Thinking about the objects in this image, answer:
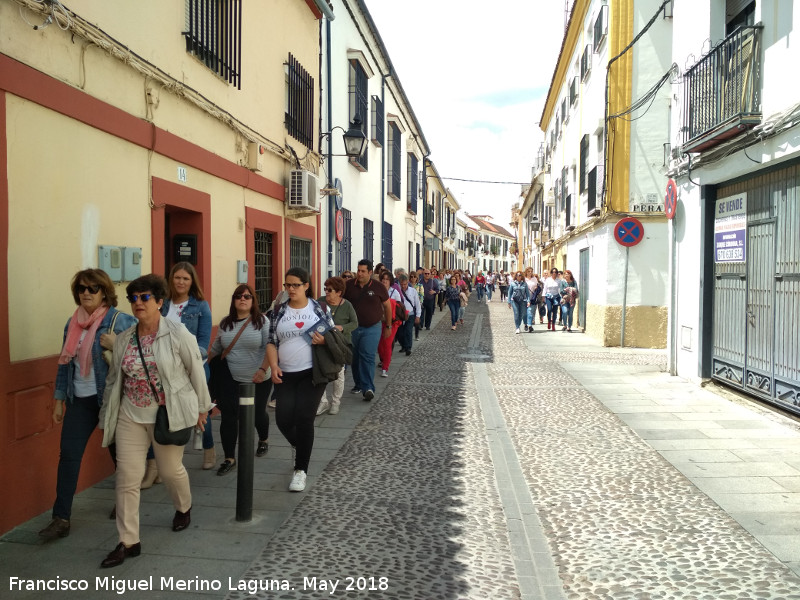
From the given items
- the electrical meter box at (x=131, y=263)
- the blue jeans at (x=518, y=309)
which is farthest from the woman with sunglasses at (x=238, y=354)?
the blue jeans at (x=518, y=309)

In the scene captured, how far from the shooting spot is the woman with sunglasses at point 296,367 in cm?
486

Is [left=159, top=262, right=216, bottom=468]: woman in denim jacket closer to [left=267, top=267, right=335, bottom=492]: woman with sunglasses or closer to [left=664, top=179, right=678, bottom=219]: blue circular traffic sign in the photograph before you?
[left=267, top=267, right=335, bottom=492]: woman with sunglasses

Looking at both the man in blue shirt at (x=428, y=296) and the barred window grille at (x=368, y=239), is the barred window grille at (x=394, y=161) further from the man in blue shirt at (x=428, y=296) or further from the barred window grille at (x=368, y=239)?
the man in blue shirt at (x=428, y=296)

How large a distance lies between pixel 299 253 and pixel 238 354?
5.87m

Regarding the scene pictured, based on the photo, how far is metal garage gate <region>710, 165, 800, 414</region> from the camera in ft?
23.0

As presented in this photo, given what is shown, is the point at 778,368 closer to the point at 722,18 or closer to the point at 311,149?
the point at 722,18

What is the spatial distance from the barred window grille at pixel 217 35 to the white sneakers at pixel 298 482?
4.32 m

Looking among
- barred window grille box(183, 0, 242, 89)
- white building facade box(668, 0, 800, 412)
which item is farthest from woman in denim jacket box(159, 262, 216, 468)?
white building facade box(668, 0, 800, 412)

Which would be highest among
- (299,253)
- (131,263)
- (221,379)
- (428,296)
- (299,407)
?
(299,253)

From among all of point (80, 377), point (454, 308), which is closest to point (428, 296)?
point (454, 308)

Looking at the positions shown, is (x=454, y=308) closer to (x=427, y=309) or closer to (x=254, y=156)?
(x=427, y=309)

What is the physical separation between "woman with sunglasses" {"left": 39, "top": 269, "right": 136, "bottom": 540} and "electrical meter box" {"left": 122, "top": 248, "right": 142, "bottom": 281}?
1290mm

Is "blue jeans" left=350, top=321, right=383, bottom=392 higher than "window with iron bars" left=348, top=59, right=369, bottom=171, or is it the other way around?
"window with iron bars" left=348, top=59, right=369, bottom=171

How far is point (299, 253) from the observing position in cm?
1100
